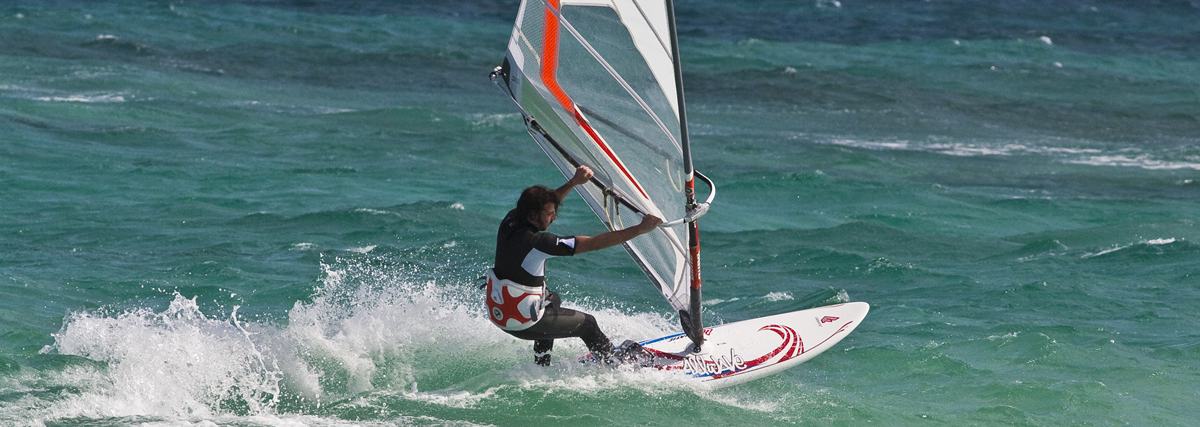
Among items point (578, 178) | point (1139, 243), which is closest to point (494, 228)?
point (1139, 243)

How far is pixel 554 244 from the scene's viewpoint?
752 cm

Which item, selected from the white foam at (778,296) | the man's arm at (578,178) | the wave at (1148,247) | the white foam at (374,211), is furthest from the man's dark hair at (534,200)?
the wave at (1148,247)

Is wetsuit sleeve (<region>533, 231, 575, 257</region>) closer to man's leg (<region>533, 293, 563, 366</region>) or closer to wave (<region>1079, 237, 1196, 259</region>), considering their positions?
man's leg (<region>533, 293, 563, 366</region>)

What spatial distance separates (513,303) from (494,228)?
6.70 m

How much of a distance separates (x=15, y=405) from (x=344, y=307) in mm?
2661

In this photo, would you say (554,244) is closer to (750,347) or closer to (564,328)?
(564,328)

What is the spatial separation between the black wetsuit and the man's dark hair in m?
0.05

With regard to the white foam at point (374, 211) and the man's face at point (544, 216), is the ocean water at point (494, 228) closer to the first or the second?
the white foam at point (374, 211)

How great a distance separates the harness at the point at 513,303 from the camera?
7.79 metres

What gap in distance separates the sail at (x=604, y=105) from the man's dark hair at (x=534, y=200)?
0.60m

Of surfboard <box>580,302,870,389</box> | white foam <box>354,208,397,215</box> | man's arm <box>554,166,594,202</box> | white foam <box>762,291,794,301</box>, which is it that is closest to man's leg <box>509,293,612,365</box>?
surfboard <box>580,302,870,389</box>

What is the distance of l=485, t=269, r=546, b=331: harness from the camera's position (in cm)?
779

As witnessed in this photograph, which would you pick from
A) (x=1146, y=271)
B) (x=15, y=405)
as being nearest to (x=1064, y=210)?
(x=1146, y=271)

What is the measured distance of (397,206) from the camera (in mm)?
15203
